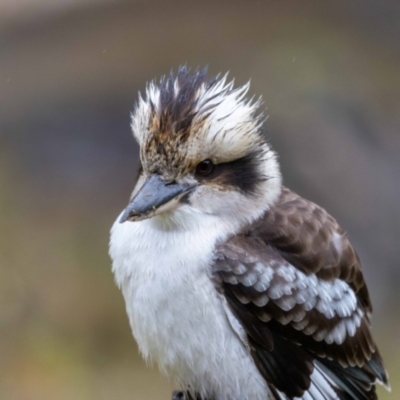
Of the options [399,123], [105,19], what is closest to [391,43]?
[399,123]

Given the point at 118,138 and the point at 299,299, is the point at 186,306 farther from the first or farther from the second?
the point at 118,138

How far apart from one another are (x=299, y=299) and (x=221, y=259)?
1.03ft

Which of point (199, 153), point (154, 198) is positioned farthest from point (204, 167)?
point (154, 198)

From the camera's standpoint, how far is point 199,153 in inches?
103

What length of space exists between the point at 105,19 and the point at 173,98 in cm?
417

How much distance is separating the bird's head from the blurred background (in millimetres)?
3110

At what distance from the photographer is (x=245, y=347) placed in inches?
105

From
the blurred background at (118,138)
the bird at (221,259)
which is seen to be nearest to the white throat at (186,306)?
the bird at (221,259)

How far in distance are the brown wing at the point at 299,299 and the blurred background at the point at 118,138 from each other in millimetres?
2874

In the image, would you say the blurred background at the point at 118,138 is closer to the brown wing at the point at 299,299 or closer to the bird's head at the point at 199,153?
the brown wing at the point at 299,299

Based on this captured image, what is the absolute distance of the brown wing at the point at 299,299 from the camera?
8.76 feet

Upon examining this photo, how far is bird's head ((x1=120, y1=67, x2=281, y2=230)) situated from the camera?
8.54 feet

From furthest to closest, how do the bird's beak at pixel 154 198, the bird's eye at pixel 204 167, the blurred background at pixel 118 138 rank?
the blurred background at pixel 118 138
the bird's eye at pixel 204 167
the bird's beak at pixel 154 198

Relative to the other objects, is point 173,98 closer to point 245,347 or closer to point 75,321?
point 245,347
